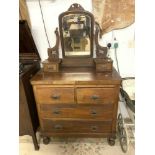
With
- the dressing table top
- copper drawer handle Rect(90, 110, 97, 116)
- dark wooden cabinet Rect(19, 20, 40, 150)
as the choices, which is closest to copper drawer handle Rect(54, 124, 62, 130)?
dark wooden cabinet Rect(19, 20, 40, 150)

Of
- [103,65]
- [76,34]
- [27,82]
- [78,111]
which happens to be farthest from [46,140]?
[76,34]

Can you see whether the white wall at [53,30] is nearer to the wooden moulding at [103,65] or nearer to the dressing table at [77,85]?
the dressing table at [77,85]

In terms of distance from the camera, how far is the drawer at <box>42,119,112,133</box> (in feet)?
5.60

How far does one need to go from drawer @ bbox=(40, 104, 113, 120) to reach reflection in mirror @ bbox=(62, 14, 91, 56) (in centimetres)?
56

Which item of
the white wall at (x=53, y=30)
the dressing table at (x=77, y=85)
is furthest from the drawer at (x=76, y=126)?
the white wall at (x=53, y=30)

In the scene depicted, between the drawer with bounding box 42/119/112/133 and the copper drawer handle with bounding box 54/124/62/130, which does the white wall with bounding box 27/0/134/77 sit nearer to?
the drawer with bounding box 42/119/112/133

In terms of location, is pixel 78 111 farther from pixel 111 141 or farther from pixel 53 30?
pixel 53 30

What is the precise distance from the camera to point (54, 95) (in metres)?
1.59

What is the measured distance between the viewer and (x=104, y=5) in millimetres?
1727

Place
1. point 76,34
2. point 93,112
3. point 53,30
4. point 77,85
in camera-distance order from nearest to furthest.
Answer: point 77,85
point 93,112
point 76,34
point 53,30

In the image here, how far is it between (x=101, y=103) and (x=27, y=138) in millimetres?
1001

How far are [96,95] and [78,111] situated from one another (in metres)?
0.24
